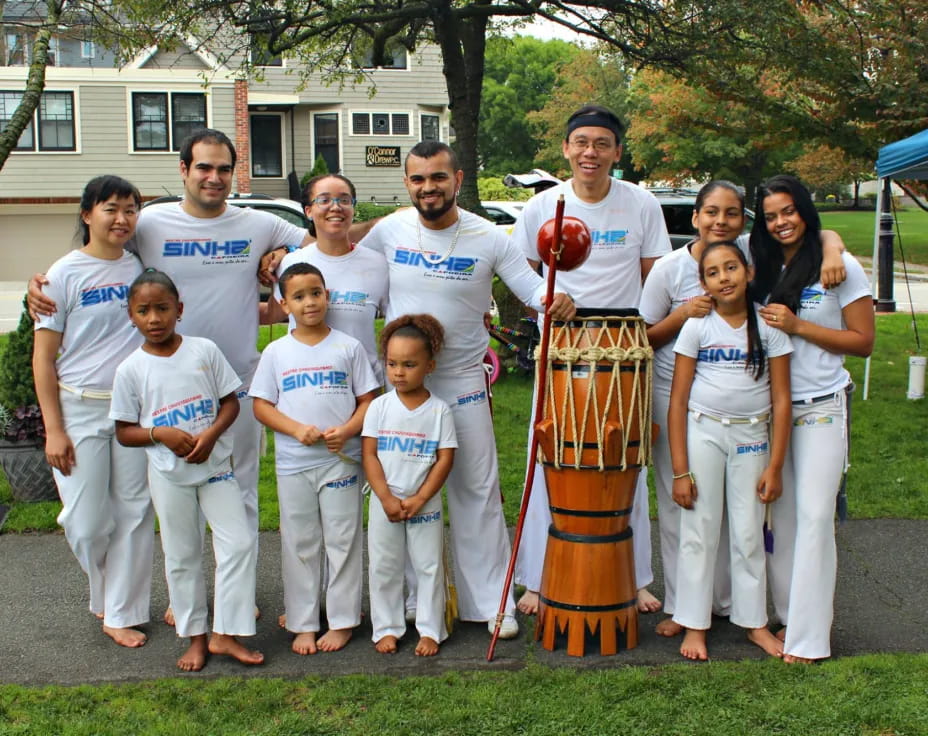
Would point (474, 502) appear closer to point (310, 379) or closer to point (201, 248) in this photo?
point (310, 379)

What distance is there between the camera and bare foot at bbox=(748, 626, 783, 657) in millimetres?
4285

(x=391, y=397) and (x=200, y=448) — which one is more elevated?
(x=391, y=397)

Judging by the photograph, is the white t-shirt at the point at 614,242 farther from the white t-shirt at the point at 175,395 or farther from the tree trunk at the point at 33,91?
the tree trunk at the point at 33,91

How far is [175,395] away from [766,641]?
8.54ft

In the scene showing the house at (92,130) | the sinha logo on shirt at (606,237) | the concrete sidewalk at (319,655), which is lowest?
the concrete sidewalk at (319,655)

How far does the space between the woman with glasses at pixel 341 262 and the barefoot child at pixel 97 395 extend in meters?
0.71

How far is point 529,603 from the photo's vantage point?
4898 mm

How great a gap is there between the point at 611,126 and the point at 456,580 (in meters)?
2.14

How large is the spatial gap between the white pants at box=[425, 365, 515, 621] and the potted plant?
3139 mm

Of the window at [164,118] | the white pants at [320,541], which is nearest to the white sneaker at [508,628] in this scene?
the white pants at [320,541]

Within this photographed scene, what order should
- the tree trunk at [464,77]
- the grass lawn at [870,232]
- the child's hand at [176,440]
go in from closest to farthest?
the child's hand at [176,440], the tree trunk at [464,77], the grass lawn at [870,232]

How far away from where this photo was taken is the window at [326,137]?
2789 centimetres

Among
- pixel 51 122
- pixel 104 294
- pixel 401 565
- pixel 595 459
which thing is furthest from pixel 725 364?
pixel 51 122

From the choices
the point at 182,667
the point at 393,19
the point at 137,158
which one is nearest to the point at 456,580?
the point at 182,667
